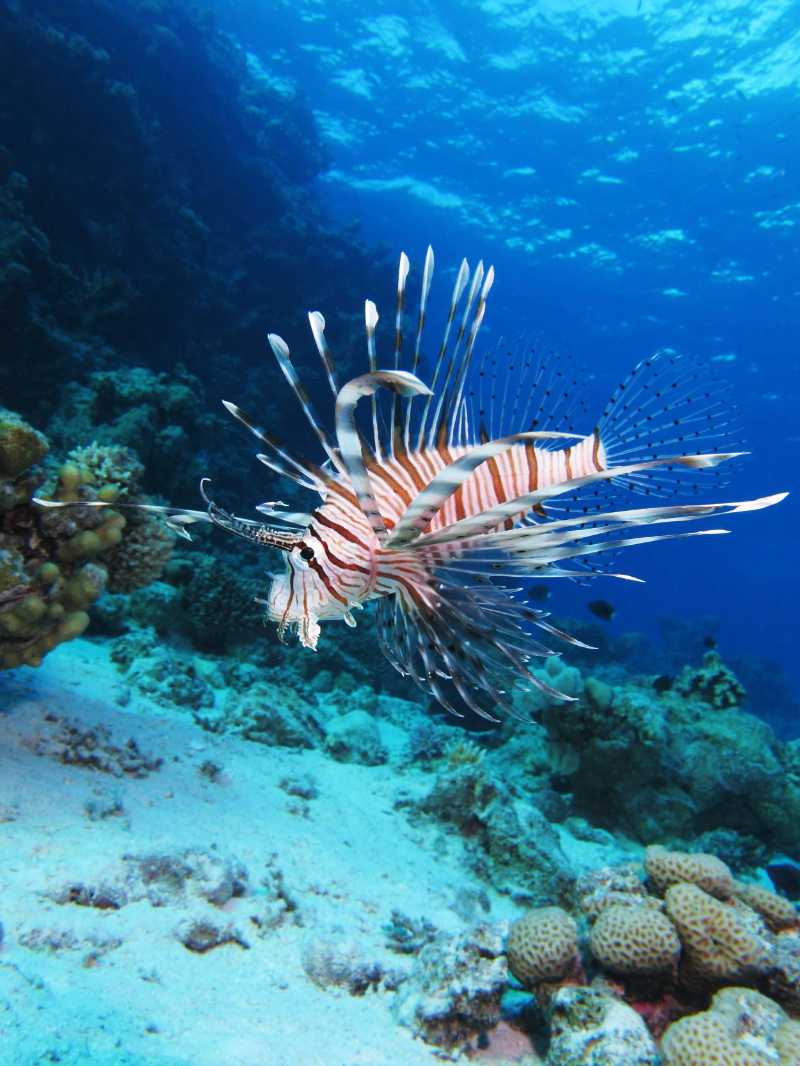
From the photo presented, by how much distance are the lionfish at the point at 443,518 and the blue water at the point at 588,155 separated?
17.0 m

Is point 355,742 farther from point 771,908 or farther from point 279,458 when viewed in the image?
point 279,458

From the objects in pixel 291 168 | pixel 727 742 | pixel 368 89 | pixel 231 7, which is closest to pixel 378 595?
pixel 727 742

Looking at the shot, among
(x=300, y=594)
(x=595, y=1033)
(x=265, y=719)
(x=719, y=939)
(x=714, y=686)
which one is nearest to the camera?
(x=300, y=594)

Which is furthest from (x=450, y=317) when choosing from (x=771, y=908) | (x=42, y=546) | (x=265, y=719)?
(x=265, y=719)

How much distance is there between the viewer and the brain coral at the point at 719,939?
2664mm

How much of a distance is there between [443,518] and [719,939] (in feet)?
7.63

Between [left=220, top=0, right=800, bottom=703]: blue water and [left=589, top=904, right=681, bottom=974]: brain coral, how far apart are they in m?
17.9

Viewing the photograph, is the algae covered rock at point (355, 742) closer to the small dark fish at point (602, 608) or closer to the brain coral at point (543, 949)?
the brain coral at point (543, 949)

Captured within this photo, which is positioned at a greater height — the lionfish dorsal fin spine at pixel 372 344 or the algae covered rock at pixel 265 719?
the lionfish dorsal fin spine at pixel 372 344

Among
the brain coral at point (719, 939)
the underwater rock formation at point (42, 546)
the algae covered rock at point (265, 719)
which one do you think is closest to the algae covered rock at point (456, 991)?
the brain coral at point (719, 939)

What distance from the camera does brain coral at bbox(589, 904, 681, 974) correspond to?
2672mm

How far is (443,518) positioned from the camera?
273 cm

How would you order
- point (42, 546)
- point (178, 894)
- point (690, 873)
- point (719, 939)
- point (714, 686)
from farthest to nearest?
point (714, 686), point (42, 546), point (690, 873), point (178, 894), point (719, 939)

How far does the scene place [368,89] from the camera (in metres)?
26.1
